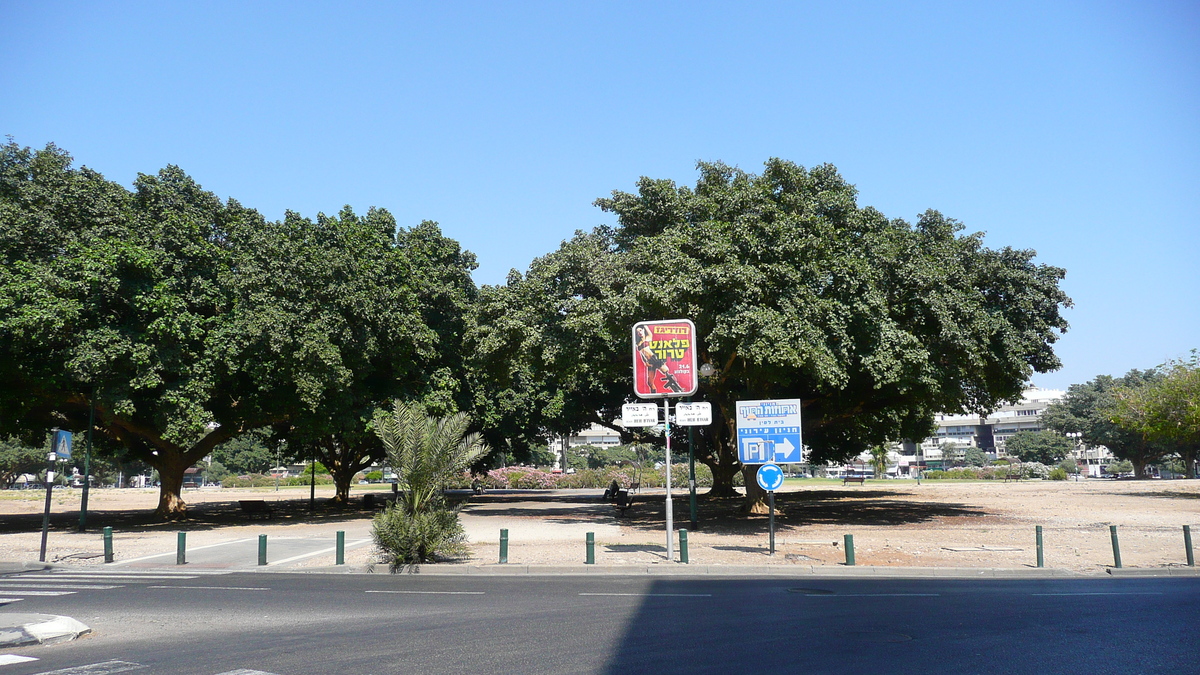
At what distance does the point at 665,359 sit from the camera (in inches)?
669

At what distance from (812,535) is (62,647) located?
18300 mm

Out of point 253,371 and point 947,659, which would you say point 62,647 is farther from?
point 253,371

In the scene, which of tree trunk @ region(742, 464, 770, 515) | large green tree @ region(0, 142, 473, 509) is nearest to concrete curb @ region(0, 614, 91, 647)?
large green tree @ region(0, 142, 473, 509)

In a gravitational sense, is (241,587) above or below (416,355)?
below

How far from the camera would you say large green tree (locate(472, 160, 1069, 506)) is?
67.8 ft

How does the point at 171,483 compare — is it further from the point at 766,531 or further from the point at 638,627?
the point at 638,627

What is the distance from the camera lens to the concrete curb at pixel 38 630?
8.76 metres

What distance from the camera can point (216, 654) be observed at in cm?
802

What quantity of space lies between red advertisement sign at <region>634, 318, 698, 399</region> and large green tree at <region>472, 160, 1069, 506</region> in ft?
A: 10.7

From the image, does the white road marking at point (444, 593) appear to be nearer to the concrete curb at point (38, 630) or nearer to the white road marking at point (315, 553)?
the concrete curb at point (38, 630)

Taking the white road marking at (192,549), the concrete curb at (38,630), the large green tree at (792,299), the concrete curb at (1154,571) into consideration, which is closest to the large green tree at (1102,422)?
the large green tree at (792,299)

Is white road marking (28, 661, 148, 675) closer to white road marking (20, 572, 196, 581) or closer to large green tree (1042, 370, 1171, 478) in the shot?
white road marking (20, 572, 196, 581)

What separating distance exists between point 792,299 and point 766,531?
7.15 meters

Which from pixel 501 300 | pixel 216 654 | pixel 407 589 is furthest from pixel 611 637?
pixel 501 300
